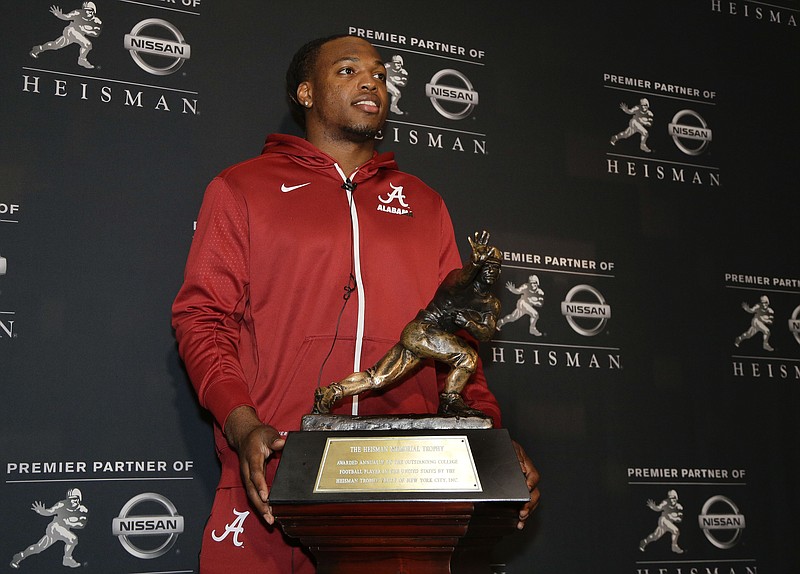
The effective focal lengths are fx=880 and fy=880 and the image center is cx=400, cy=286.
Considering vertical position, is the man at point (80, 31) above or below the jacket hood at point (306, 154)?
above

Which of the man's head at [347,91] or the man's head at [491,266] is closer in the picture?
the man's head at [491,266]

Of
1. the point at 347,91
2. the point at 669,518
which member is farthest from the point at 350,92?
the point at 669,518

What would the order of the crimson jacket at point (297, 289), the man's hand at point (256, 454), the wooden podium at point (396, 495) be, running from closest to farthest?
the wooden podium at point (396, 495) → the man's hand at point (256, 454) → the crimson jacket at point (297, 289)

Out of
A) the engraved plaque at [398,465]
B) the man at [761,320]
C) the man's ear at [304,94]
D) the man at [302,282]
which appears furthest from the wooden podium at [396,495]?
the man at [761,320]

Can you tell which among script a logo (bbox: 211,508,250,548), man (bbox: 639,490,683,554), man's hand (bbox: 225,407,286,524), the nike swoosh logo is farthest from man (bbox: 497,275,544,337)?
man's hand (bbox: 225,407,286,524)

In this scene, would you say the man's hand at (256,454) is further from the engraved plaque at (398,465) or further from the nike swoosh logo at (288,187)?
the nike swoosh logo at (288,187)

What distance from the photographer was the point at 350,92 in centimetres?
199

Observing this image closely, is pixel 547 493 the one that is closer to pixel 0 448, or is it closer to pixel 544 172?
pixel 544 172

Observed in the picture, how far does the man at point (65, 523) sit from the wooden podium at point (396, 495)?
2.71ft

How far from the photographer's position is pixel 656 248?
8.94 ft

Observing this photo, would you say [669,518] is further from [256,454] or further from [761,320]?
[256,454]

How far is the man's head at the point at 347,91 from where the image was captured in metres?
1.99

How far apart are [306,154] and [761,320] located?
162cm

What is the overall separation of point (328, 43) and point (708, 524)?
1710mm
